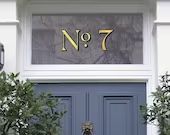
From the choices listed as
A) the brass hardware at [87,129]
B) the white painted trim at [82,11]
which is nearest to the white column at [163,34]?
the white painted trim at [82,11]

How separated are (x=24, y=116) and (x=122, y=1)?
228cm

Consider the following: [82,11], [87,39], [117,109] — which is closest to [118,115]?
[117,109]

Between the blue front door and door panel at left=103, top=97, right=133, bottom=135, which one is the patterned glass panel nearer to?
the blue front door

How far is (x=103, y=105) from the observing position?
7.10 metres

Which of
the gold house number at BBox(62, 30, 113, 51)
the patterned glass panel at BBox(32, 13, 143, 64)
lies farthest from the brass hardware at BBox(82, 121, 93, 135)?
the gold house number at BBox(62, 30, 113, 51)

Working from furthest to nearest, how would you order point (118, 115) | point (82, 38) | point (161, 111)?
point (82, 38) < point (118, 115) < point (161, 111)

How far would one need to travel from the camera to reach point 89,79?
7.09 metres

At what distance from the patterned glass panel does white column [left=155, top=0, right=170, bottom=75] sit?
550mm

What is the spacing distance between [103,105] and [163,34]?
3.75ft

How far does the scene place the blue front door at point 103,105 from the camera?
7.05m

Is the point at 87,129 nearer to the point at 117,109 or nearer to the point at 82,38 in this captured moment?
the point at 117,109

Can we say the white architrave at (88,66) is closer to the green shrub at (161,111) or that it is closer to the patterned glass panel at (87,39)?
the patterned glass panel at (87,39)

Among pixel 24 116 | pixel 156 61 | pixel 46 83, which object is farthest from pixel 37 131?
pixel 156 61

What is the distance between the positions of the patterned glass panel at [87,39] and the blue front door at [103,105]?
0.33 m
